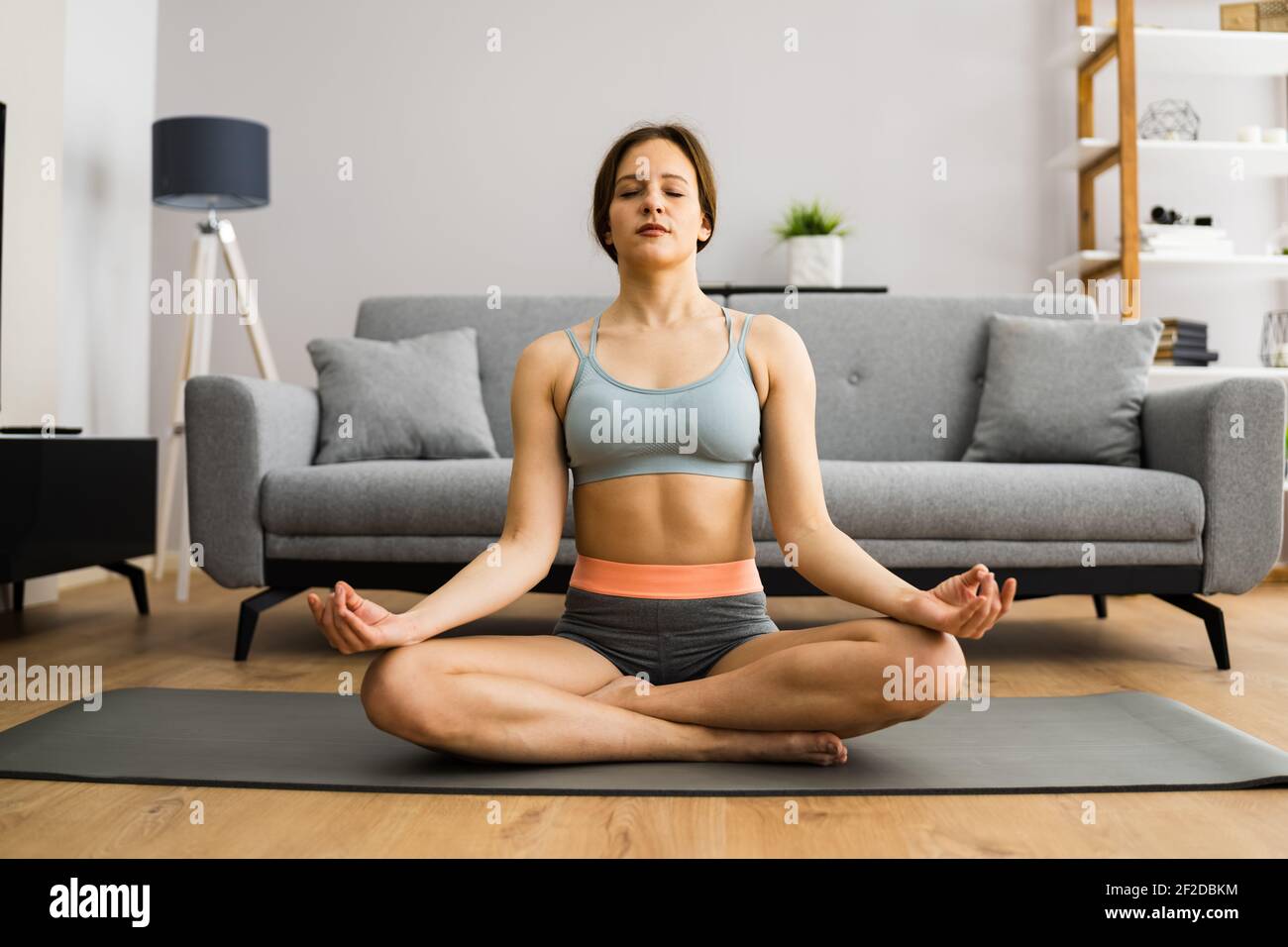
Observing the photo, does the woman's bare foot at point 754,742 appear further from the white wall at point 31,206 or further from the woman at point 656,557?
the white wall at point 31,206

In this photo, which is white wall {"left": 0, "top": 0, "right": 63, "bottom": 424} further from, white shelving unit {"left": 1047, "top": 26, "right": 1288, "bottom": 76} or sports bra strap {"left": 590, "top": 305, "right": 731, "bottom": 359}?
white shelving unit {"left": 1047, "top": 26, "right": 1288, "bottom": 76}

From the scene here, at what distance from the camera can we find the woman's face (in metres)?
1.52

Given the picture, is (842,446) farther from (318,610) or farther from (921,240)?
(318,610)

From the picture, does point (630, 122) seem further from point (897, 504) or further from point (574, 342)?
point (574, 342)

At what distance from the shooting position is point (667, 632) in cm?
153

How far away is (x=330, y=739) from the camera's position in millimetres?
1688

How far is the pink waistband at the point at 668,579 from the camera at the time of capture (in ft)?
5.01

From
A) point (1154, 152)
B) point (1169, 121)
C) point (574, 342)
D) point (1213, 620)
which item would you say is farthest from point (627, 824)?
point (1169, 121)

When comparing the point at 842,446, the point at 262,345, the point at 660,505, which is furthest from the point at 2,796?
the point at 262,345

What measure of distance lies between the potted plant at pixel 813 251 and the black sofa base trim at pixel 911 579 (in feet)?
6.00

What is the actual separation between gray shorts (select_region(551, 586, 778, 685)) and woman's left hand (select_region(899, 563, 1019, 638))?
28 cm

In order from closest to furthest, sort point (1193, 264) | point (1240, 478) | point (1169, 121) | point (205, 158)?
1. point (1240, 478)
2. point (205, 158)
3. point (1193, 264)
4. point (1169, 121)

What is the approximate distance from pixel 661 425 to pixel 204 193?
9.26 ft
